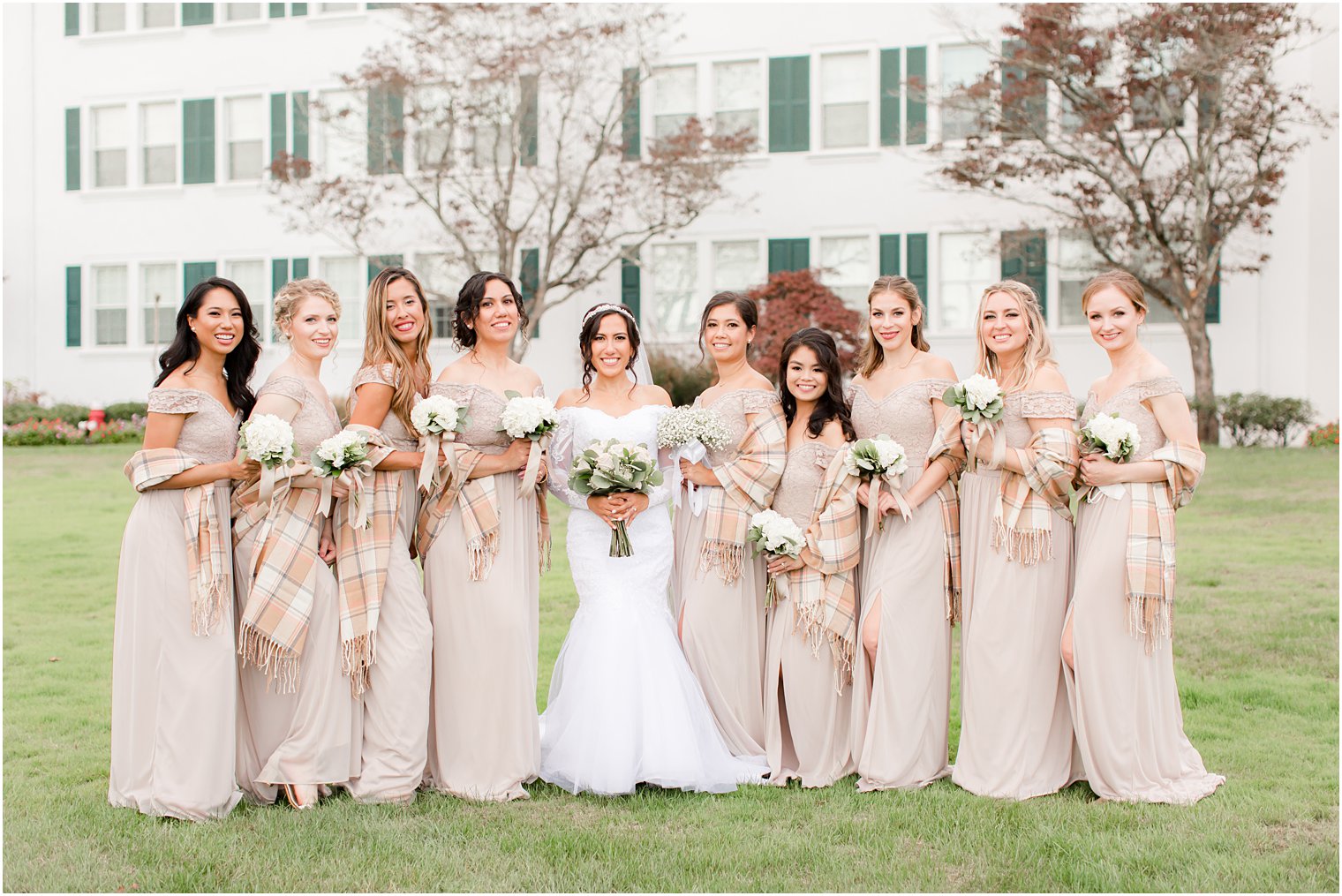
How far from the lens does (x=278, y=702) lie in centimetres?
564

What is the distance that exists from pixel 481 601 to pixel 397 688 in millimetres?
554

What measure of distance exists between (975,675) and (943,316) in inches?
697

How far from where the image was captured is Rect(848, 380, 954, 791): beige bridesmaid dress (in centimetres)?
577

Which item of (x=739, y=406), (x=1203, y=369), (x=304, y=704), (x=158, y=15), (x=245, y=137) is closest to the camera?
(x=304, y=704)

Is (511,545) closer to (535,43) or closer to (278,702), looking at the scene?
(278,702)

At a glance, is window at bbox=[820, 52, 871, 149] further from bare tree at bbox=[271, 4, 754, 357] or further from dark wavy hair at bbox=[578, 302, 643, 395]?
dark wavy hair at bbox=[578, 302, 643, 395]

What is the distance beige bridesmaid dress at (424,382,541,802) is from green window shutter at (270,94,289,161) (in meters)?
21.3

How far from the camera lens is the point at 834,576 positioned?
5.95 metres

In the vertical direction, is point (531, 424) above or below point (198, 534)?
above

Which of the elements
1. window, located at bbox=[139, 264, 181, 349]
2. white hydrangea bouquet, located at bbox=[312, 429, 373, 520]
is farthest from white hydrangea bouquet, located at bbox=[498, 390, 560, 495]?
window, located at bbox=[139, 264, 181, 349]

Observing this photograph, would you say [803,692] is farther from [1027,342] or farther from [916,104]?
[916,104]

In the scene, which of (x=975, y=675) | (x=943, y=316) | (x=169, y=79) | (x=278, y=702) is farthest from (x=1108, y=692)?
(x=169, y=79)

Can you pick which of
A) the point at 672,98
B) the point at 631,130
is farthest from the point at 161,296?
the point at 672,98

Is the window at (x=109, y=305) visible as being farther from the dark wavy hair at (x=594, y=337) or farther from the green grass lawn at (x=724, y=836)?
the dark wavy hair at (x=594, y=337)
